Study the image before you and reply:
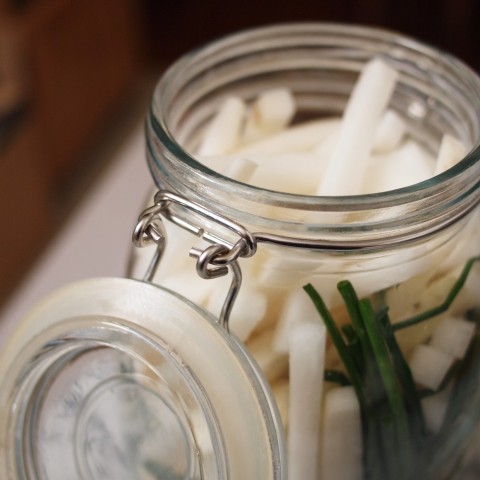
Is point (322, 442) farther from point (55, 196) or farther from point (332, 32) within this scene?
point (55, 196)

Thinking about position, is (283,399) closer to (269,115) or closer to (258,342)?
(258,342)

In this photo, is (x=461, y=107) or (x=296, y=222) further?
(x=461, y=107)

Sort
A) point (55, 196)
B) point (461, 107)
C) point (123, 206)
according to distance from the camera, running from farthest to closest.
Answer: point (55, 196) → point (123, 206) → point (461, 107)

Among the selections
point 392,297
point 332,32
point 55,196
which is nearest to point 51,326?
point 392,297

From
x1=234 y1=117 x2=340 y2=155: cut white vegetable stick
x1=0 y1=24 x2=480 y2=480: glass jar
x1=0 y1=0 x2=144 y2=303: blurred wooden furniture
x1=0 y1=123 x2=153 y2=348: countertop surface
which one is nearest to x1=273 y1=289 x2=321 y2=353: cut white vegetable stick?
x1=0 y1=24 x2=480 y2=480: glass jar

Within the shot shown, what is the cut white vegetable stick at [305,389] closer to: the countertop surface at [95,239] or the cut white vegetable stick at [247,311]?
the cut white vegetable stick at [247,311]

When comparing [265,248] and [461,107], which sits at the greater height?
[461,107]

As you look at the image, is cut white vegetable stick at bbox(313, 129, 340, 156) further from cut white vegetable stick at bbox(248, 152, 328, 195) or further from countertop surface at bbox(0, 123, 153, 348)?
countertop surface at bbox(0, 123, 153, 348)

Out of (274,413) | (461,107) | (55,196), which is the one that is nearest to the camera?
(274,413)

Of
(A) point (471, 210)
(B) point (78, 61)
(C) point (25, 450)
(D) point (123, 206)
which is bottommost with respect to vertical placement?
(C) point (25, 450)
